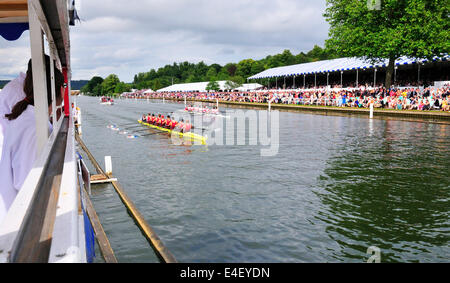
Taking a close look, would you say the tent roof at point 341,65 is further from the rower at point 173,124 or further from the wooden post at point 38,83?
the wooden post at point 38,83

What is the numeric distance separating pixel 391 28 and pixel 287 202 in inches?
1206

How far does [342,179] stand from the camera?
39.1ft

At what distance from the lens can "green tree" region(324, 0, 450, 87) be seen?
32062 mm

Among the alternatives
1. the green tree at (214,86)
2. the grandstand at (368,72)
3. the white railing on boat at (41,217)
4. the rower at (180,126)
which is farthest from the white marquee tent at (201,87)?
the white railing on boat at (41,217)

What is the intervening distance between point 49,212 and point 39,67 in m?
1.64

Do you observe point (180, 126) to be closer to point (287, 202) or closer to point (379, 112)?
point (287, 202)

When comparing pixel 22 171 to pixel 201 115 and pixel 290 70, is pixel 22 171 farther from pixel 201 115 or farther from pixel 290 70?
pixel 290 70

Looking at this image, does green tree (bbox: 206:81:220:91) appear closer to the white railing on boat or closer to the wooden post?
the wooden post

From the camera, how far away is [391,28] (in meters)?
34.5

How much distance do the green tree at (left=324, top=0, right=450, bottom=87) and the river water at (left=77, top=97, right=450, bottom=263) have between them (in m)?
17.4

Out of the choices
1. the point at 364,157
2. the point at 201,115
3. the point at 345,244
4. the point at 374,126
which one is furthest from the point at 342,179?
the point at 201,115

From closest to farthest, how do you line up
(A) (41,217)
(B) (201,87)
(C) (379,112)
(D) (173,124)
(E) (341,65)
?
(A) (41,217), (D) (173,124), (C) (379,112), (E) (341,65), (B) (201,87)

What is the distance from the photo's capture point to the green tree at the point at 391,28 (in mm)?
32062


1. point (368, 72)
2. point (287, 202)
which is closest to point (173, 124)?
point (287, 202)
